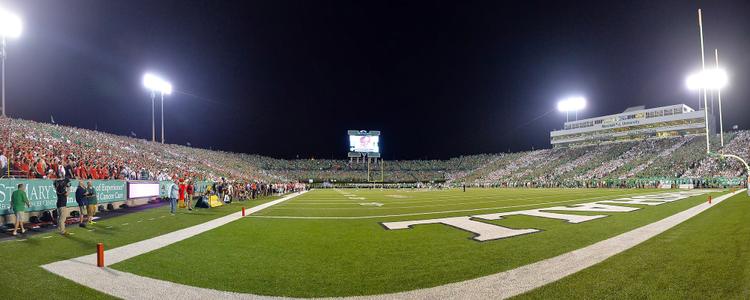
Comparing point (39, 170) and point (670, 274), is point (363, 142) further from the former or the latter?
point (670, 274)

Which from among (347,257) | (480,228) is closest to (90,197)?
(347,257)

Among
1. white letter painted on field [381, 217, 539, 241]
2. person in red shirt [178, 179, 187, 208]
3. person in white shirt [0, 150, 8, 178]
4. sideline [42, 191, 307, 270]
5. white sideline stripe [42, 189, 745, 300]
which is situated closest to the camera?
white sideline stripe [42, 189, 745, 300]

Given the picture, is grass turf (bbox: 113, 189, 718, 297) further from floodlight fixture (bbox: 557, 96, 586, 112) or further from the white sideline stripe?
floodlight fixture (bbox: 557, 96, 586, 112)

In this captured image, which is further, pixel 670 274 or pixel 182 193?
pixel 182 193

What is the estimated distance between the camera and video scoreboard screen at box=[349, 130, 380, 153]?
86.4 metres

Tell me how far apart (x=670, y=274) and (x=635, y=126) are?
3791 inches

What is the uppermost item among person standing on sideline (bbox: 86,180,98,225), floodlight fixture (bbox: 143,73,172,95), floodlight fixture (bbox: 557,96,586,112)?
floodlight fixture (bbox: 557,96,586,112)

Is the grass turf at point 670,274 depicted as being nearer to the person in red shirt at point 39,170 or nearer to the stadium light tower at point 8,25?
the person in red shirt at point 39,170

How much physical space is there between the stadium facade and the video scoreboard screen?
49194 mm

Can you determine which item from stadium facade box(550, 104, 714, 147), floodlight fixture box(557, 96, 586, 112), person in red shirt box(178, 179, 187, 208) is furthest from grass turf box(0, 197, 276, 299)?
floodlight fixture box(557, 96, 586, 112)

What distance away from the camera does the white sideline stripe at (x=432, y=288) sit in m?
4.78

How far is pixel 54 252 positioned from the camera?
812cm

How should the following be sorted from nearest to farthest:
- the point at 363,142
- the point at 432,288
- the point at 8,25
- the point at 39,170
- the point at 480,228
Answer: the point at 432,288
the point at 480,228
the point at 39,170
the point at 8,25
the point at 363,142

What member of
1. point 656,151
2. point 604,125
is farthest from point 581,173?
point 604,125
